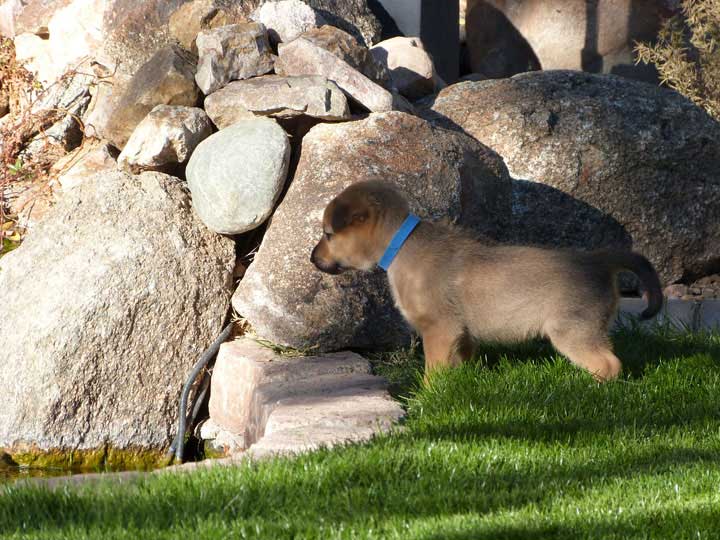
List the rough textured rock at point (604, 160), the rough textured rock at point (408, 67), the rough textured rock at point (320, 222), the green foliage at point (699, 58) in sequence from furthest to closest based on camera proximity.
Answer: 1. the green foliage at point (699, 58)
2. the rough textured rock at point (408, 67)
3. the rough textured rock at point (604, 160)
4. the rough textured rock at point (320, 222)

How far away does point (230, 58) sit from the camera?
25.2ft

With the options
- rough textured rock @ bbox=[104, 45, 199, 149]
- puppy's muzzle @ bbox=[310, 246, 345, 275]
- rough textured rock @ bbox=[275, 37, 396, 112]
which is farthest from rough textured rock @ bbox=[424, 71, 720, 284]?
puppy's muzzle @ bbox=[310, 246, 345, 275]

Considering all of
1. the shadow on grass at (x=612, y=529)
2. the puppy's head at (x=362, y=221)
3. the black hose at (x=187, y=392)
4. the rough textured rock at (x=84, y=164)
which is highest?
the puppy's head at (x=362, y=221)

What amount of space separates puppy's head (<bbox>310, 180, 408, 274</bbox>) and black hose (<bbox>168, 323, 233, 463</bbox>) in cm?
151

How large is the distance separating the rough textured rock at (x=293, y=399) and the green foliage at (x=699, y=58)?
202 inches

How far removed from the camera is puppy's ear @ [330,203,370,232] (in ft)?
19.1

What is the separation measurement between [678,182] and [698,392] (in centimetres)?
315

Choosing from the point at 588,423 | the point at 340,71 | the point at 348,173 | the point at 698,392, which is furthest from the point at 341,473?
the point at 340,71

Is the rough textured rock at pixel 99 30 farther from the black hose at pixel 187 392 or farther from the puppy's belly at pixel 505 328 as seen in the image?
the puppy's belly at pixel 505 328

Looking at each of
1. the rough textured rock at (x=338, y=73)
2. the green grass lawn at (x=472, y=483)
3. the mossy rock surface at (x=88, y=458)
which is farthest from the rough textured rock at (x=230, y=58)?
the green grass lawn at (x=472, y=483)

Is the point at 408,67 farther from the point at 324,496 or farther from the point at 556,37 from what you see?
the point at 324,496

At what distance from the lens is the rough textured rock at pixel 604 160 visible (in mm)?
8148

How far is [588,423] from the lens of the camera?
201 inches

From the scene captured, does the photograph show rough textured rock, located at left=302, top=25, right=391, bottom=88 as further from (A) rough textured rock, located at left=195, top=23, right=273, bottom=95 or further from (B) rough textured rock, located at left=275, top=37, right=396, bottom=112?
(A) rough textured rock, located at left=195, top=23, right=273, bottom=95
